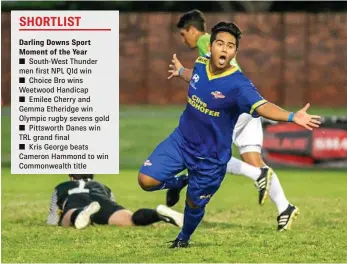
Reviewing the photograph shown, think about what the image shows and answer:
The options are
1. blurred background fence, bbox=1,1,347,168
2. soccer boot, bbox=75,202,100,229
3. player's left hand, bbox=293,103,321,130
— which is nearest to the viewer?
player's left hand, bbox=293,103,321,130

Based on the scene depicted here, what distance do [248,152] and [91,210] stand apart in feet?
6.61

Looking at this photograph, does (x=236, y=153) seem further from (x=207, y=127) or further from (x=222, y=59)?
(x=222, y=59)

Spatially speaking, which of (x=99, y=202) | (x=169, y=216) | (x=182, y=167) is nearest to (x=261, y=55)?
(x=99, y=202)

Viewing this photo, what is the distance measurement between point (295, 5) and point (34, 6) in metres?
9.99

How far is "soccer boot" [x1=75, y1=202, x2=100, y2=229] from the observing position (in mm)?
12953

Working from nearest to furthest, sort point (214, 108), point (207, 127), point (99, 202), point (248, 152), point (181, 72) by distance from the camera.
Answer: point (214, 108) → point (207, 127) → point (181, 72) → point (99, 202) → point (248, 152)

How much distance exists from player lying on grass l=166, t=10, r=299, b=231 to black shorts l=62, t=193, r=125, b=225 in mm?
722

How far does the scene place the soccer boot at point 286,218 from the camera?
509 inches

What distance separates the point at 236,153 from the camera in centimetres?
2520

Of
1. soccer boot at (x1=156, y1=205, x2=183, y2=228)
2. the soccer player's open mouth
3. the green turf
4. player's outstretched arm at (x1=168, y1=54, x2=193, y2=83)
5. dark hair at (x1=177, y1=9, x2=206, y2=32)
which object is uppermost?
dark hair at (x1=177, y1=9, x2=206, y2=32)

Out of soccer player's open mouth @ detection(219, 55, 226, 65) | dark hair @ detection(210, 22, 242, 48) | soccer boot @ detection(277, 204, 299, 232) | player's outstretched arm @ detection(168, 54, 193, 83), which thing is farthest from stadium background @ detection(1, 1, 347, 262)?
dark hair @ detection(210, 22, 242, 48)

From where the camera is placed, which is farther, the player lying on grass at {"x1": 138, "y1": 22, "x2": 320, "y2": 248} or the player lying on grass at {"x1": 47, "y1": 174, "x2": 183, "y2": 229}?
the player lying on grass at {"x1": 47, "y1": 174, "x2": 183, "y2": 229}

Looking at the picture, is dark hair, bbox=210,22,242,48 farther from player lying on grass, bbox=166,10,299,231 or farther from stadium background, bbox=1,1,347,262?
stadium background, bbox=1,1,347,262

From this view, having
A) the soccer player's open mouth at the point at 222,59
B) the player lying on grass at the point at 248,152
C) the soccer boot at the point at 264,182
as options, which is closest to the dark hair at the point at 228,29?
the soccer player's open mouth at the point at 222,59
